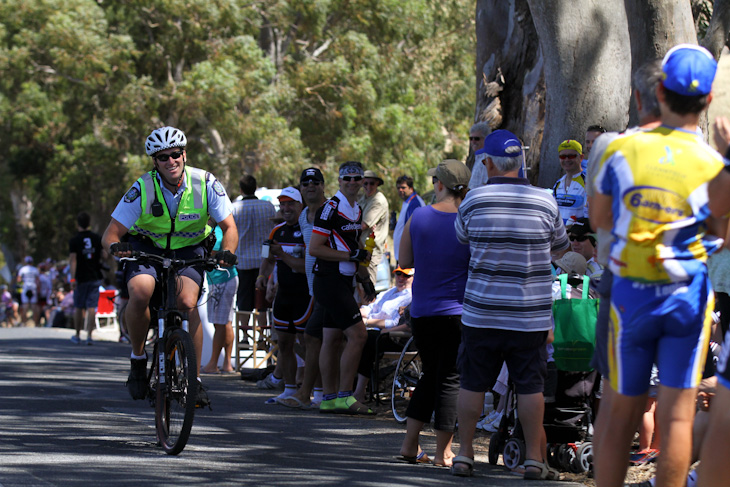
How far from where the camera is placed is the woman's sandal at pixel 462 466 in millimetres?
7043

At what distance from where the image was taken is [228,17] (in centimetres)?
3075

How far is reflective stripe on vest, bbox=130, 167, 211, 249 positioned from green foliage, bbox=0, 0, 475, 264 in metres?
21.7

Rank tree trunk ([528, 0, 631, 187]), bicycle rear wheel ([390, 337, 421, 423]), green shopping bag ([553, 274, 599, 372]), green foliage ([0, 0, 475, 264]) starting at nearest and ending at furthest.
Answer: green shopping bag ([553, 274, 599, 372])
bicycle rear wheel ([390, 337, 421, 423])
tree trunk ([528, 0, 631, 187])
green foliage ([0, 0, 475, 264])

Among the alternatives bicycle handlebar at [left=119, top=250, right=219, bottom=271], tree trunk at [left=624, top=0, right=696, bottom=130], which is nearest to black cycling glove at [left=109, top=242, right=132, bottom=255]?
bicycle handlebar at [left=119, top=250, right=219, bottom=271]

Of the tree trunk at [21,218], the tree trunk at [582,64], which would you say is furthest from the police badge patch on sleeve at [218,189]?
the tree trunk at [21,218]

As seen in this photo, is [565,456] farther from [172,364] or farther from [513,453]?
[172,364]

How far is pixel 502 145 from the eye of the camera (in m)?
7.09

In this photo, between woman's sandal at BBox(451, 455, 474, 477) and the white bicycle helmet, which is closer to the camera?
woman's sandal at BBox(451, 455, 474, 477)

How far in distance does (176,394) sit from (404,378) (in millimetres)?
3162

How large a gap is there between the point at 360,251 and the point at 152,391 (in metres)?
2.65

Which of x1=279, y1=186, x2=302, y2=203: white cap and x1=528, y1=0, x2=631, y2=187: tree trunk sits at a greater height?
x1=528, y1=0, x2=631, y2=187: tree trunk

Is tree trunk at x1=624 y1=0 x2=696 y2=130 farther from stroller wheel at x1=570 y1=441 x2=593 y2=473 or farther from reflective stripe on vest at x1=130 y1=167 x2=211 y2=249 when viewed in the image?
reflective stripe on vest at x1=130 y1=167 x2=211 y2=249

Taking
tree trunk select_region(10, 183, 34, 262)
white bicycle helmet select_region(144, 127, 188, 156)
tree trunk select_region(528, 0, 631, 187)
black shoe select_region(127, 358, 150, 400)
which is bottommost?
black shoe select_region(127, 358, 150, 400)

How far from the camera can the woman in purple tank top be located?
7.57 meters
